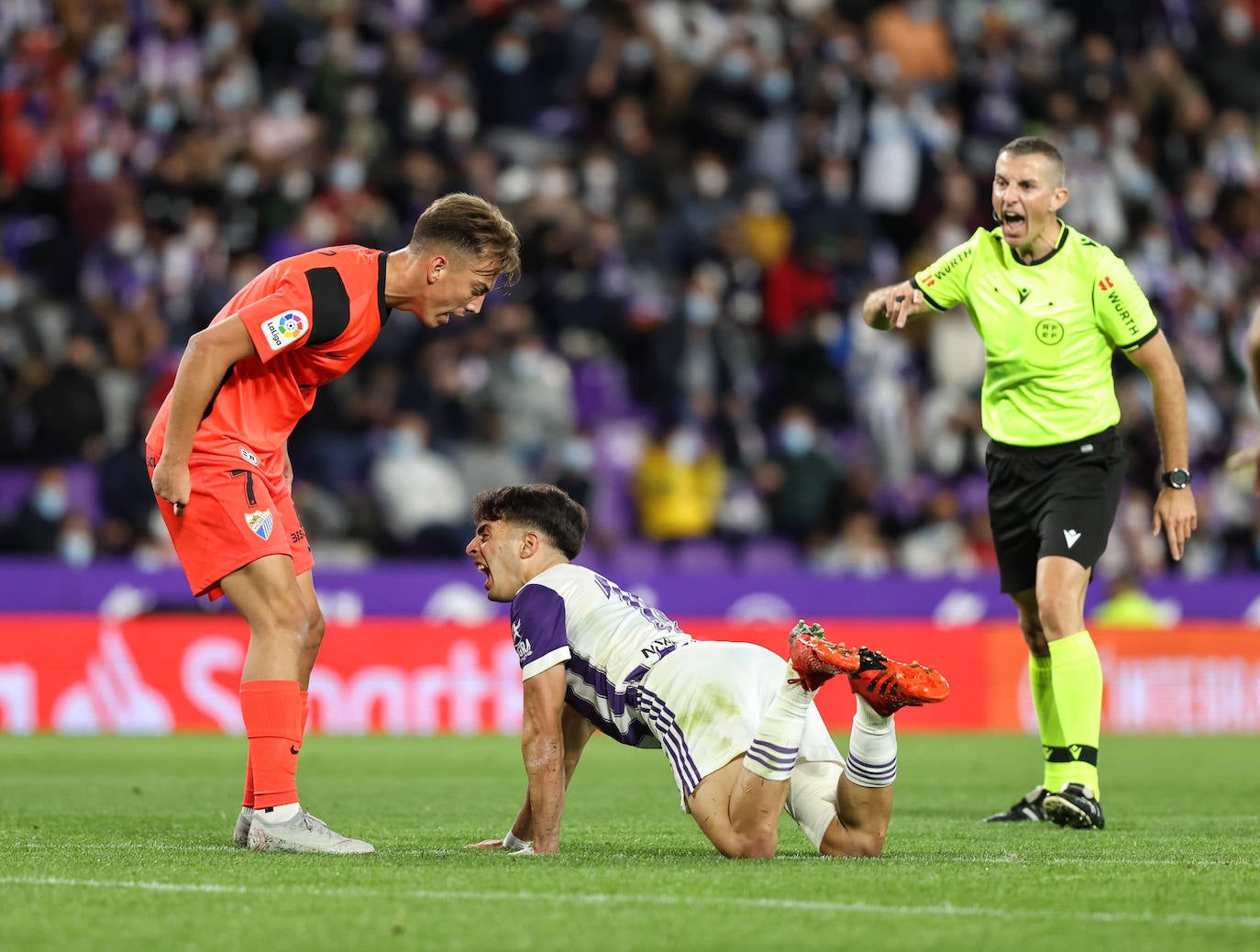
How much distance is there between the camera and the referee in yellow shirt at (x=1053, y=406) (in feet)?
24.5

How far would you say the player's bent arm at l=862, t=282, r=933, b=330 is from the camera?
7547mm

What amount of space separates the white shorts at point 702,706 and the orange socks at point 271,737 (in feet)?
3.73

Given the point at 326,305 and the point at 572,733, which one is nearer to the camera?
the point at 326,305

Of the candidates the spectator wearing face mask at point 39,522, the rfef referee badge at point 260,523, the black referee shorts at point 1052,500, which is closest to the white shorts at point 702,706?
the rfef referee badge at point 260,523

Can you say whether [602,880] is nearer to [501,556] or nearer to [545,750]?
[545,750]

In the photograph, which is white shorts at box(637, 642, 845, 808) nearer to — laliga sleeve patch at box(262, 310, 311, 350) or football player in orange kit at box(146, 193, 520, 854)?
football player in orange kit at box(146, 193, 520, 854)

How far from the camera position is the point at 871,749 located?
5.70m

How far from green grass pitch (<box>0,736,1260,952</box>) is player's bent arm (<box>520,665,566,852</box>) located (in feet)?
0.51

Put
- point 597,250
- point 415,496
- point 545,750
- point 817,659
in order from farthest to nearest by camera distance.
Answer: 1. point 597,250
2. point 415,496
3. point 545,750
4. point 817,659

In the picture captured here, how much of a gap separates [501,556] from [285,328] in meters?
1.03

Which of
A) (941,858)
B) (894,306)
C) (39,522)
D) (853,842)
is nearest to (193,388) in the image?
(853,842)

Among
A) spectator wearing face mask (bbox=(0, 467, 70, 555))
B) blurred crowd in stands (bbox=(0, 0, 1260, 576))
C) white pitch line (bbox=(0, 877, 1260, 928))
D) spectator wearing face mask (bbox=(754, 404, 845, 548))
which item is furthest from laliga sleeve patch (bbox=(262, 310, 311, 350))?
spectator wearing face mask (bbox=(754, 404, 845, 548))

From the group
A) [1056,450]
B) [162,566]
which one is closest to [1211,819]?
[1056,450]

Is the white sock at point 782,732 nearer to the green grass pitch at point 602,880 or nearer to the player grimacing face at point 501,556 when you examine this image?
the green grass pitch at point 602,880
